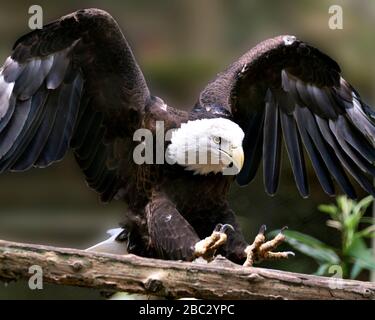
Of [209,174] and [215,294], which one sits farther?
[209,174]

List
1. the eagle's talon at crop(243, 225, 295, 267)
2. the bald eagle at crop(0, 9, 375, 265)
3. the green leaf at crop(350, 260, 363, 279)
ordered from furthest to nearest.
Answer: the green leaf at crop(350, 260, 363, 279) → the bald eagle at crop(0, 9, 375, 265) → the eagle's talon at crop(243, 225, 295, 267)

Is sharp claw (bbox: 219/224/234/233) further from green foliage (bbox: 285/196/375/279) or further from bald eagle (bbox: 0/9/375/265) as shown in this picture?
green foliage (bbox: 285/196/375/279)

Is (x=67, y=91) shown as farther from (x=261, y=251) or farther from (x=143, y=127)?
(x=261, y=251)

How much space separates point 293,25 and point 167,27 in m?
0.96

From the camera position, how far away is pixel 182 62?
6355mm

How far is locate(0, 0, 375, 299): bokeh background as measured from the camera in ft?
20.5

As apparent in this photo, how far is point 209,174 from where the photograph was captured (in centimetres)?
391

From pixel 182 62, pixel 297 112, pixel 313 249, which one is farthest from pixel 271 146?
pixel 182 62

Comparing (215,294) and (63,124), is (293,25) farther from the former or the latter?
(215,294)

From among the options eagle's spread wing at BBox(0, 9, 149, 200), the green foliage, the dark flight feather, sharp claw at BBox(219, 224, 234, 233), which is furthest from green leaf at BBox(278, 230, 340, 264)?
eagle's spread wing at BBox(0, 9, 149, 200)

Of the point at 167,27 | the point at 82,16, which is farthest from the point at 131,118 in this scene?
the point at 167,27

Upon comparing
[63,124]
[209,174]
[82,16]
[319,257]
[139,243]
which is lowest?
[319,257]

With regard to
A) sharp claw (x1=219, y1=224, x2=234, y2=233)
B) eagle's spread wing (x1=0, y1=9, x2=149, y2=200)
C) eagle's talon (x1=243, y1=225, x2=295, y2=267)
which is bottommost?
eagle's talon (x1=243, y1=225, x2=295, y2=267)

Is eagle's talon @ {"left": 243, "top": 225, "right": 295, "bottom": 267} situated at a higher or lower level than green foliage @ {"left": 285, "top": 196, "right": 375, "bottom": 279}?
higher
